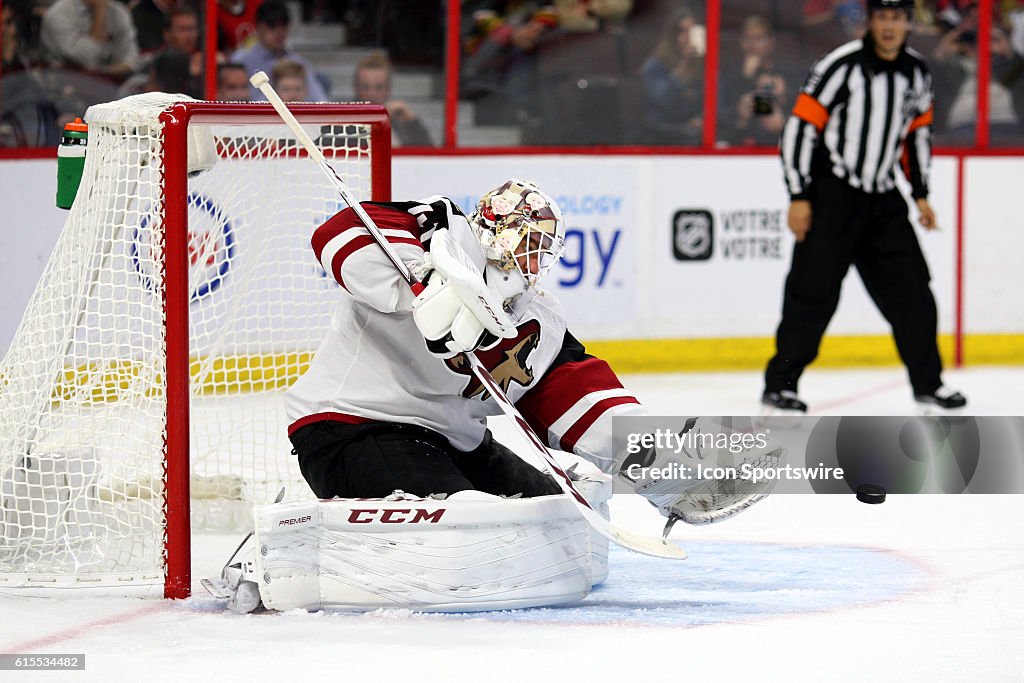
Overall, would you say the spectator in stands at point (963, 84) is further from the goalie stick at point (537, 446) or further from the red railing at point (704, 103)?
the goalie stick at point (537, 446)

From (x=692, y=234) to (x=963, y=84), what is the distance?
1278 millimetres

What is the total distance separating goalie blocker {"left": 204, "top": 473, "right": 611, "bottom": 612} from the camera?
2.93 metres

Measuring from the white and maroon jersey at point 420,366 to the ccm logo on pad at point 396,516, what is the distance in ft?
0.82

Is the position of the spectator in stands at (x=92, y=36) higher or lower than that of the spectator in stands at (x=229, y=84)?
higher

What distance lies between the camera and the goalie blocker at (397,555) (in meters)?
2.93

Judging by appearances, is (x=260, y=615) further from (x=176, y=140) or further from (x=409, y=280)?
(x=176, y=140)

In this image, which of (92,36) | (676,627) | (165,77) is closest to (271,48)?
(165,77)

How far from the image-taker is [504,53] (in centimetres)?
635

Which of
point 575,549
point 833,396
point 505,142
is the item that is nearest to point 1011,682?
point 575,549

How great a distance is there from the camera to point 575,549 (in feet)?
10.1

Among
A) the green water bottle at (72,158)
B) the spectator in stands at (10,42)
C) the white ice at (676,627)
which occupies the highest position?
the spectator in stands at (10,42)

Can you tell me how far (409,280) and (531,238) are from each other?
0.77ft
